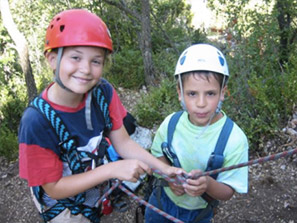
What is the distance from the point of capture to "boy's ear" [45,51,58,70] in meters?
1.70

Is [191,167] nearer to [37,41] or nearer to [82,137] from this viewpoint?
[82,137]

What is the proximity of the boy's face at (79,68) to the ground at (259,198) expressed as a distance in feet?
7.44

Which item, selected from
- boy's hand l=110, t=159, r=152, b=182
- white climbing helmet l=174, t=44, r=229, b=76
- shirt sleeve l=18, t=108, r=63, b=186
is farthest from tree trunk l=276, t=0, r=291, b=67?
shirt sleeve l=18, t=108, r=63, b=186

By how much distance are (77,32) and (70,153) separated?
2.16 ft

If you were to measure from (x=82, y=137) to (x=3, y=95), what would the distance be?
→ 461cm

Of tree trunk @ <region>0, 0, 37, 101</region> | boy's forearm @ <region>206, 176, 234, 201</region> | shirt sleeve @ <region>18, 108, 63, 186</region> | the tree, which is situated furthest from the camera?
the tree

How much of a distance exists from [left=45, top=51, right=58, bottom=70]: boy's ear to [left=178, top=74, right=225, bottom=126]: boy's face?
2.49ft

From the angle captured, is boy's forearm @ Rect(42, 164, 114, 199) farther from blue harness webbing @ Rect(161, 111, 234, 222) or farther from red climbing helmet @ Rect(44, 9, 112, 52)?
red climbing helmet @ Rect(44, 9, 112, 52)

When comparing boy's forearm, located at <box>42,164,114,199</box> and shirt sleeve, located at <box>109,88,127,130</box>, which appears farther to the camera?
shirt sleeve, located at <box>109,88,127,130</box>

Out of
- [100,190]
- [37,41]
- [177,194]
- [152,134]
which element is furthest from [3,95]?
[177,194]

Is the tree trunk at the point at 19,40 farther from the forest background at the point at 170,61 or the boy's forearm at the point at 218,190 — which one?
the boy's forearm at the point at 218,190

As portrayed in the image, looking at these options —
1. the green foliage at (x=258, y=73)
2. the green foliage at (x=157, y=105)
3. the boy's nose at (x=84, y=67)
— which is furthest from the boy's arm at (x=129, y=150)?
the green foliage at (x=157, y=105)

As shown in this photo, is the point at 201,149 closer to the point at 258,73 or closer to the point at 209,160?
the point at 209,160

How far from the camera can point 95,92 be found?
1.81m
